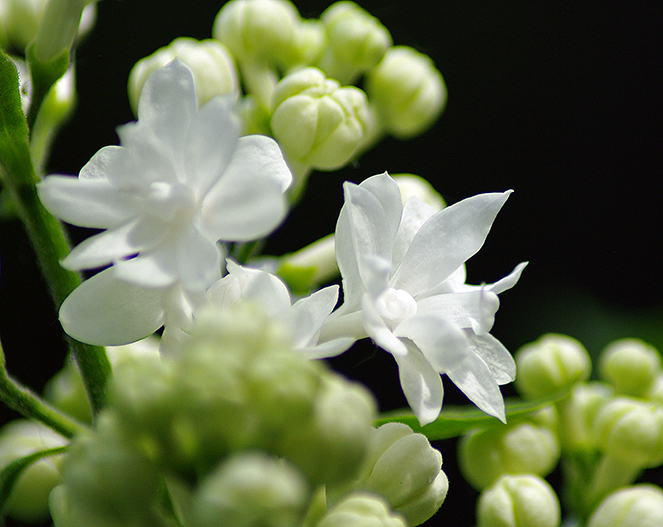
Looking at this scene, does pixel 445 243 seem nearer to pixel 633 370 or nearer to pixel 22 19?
pixel 633 370

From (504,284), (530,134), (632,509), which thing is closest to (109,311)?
(504,284)

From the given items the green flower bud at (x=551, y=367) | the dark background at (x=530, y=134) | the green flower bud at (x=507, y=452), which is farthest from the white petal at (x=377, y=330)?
the dark background at (x=530, y=134)

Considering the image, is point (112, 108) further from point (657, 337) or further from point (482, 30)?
point (657, 337)

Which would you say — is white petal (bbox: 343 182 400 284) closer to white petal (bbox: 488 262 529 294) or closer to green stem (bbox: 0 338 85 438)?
white petal (bbox: 488 262 529 294)

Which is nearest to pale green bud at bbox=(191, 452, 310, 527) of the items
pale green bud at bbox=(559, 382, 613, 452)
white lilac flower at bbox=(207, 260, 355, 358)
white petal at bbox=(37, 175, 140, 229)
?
white lilac flower at bbox=(207, 260, 355, 358)

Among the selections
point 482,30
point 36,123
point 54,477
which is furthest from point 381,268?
point 482,30
